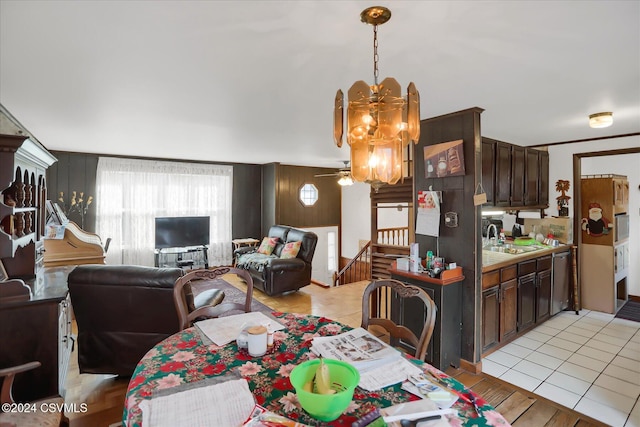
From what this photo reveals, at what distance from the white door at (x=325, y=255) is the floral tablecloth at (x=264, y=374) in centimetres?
656

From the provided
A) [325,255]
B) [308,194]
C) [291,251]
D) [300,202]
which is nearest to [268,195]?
[300,202]

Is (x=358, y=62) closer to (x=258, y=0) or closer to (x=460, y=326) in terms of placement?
(x=258, y=0)

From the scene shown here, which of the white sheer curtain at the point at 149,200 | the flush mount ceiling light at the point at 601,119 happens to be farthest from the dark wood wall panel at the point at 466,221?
the white sheer curtain at the point at 149,200

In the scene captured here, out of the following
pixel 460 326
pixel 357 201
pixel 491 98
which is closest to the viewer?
pixel 491 98

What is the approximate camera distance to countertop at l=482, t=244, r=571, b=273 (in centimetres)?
306

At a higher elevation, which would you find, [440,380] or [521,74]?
[521,74]

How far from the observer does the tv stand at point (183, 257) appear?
6242mm

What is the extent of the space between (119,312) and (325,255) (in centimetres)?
624

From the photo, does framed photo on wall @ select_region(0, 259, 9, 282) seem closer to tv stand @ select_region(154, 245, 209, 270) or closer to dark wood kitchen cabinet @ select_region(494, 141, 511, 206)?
tv stand @ select_region(154, 245, 209, 270)

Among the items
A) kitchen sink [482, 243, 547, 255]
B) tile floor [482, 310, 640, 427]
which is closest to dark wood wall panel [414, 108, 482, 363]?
tile floor [482, 310, 640, 427]

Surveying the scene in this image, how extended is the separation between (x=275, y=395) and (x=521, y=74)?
246 centimetres

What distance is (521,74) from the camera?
222 centimetres

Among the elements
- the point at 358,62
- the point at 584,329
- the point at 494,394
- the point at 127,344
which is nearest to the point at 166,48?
the point at 358,62

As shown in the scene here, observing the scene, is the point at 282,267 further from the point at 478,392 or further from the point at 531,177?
the point at 531,177
